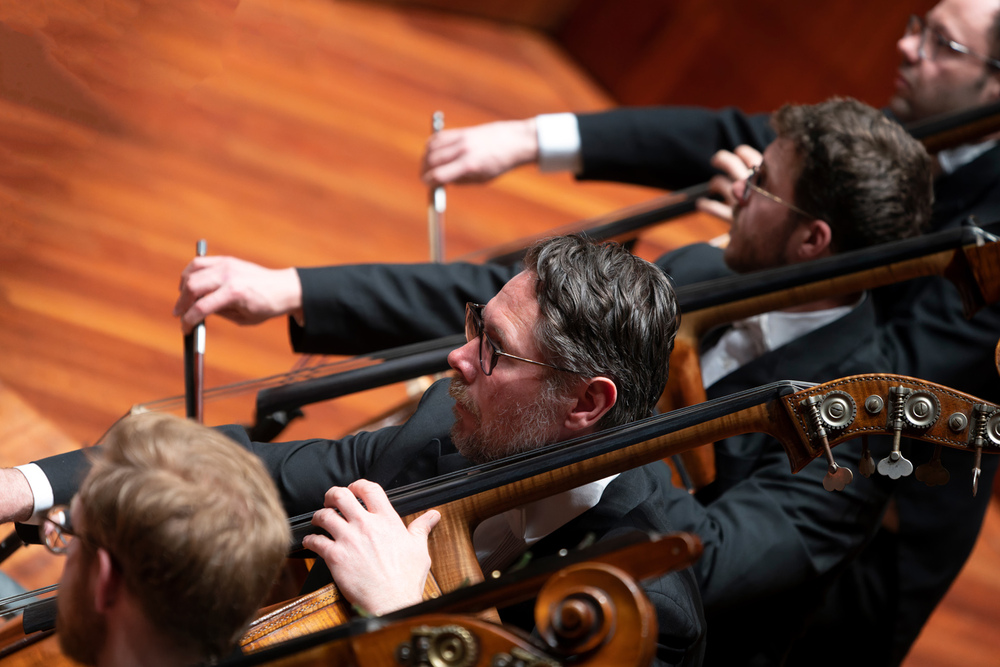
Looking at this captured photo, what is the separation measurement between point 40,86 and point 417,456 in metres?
0.92

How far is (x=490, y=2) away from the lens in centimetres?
325

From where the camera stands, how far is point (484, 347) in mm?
1062

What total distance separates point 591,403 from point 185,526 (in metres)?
0.50

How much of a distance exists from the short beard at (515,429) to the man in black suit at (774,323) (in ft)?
0.85

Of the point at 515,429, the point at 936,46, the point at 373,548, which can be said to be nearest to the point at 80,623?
the point at 373,548

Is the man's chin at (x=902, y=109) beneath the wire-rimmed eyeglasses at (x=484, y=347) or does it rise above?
above

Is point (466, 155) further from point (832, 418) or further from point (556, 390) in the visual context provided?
point (832, 418)

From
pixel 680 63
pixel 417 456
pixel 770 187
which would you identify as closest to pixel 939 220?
pixel 770 187

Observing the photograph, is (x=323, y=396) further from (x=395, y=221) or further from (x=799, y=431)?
(x=395, y=221)

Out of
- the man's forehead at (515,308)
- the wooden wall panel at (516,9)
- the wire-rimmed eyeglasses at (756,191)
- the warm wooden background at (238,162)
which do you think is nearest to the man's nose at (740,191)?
the wire-rimmed eyeglasses at (756,191)

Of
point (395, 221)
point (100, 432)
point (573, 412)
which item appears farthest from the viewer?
point (395, 221)

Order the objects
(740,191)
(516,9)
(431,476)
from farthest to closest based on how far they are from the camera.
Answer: (516,9) < (740,191) < (431,476)

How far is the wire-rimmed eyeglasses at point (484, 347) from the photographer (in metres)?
1.04

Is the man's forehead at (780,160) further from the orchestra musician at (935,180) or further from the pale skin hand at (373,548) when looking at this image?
the pale skin hand at (373,548)
